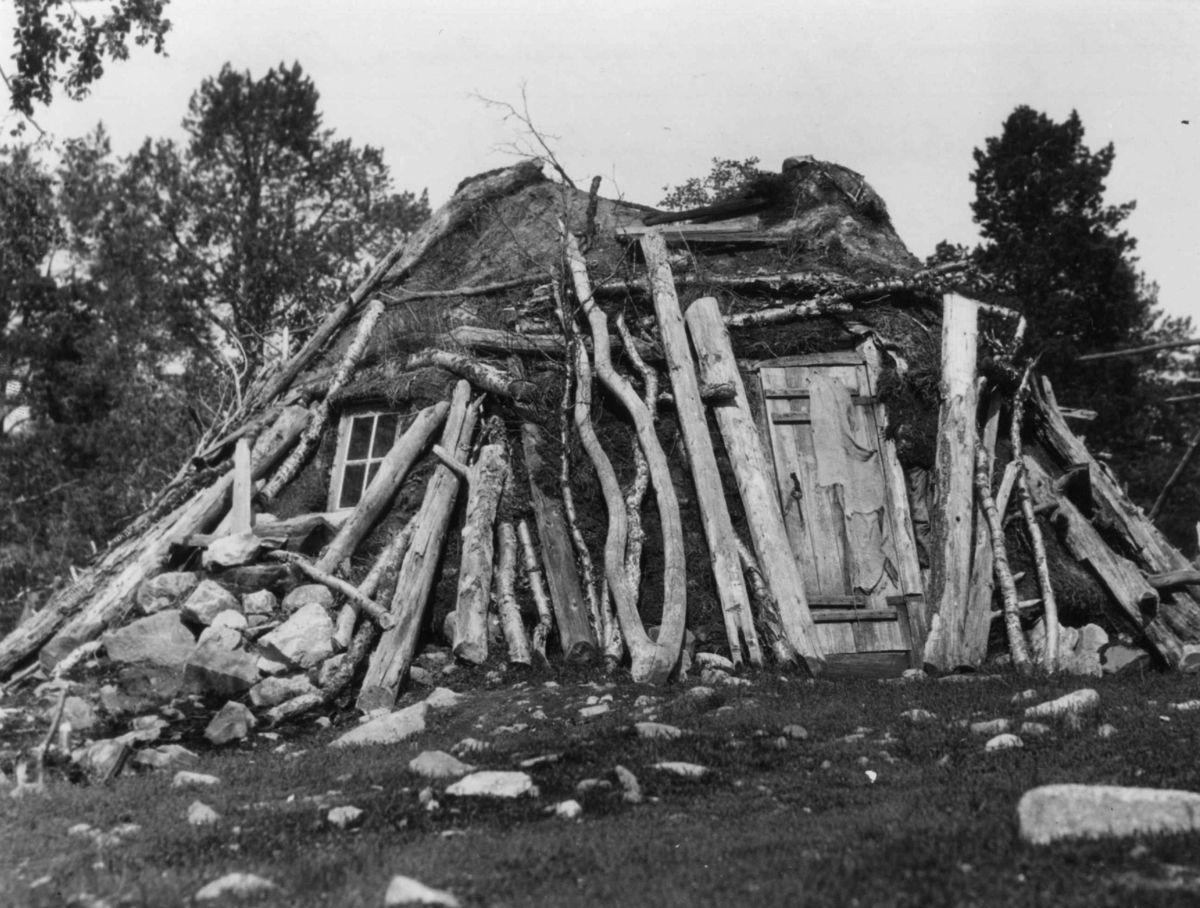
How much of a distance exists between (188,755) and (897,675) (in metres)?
5.44

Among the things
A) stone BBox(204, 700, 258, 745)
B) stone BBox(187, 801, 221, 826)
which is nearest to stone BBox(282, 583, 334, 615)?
stone BBox(204, 700, 258, 745)

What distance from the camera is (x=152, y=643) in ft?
30.9

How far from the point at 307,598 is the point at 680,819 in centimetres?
561

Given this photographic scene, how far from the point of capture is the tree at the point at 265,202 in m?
25.6

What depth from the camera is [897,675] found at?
367 inches

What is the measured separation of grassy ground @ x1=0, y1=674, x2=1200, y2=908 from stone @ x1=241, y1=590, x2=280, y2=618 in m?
2.29

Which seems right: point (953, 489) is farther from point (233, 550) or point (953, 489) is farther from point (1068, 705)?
point (233, 550)

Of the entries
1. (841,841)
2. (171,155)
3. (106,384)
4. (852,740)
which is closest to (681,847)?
(841,841)

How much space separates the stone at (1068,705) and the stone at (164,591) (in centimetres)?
723

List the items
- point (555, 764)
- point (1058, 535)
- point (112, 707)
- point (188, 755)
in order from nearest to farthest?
1. point (555, 764)
2. point (188, 755)
3. point (112, 707)
4. point (1058, 535)

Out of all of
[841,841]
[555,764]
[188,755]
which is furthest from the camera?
[188,755]

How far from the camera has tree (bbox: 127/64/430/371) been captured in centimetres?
2559

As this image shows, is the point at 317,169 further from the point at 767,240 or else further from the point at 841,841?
the point at 841,841

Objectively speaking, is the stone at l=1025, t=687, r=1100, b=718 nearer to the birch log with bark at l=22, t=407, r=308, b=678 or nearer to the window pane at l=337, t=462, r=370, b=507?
the window pane at l=337, t=462, r=370, b=507
